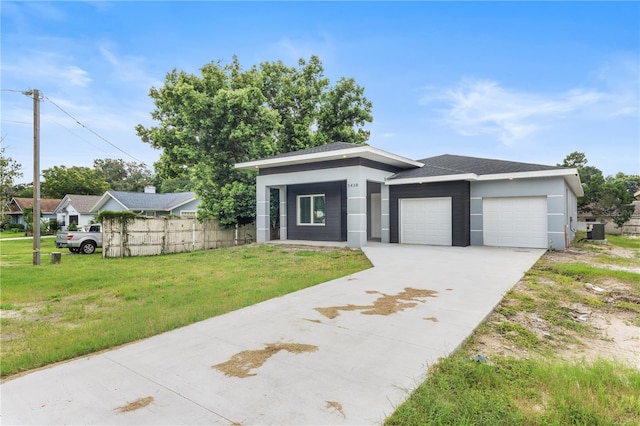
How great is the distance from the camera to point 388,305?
16.9ft

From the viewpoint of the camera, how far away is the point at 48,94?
467 inches

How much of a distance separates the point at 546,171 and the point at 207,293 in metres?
12.1

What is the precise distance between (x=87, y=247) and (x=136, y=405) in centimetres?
1638

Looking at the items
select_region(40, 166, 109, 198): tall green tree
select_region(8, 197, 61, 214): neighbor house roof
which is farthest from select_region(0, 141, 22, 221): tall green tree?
select_region(40, 166, 109, 198): tall green tree

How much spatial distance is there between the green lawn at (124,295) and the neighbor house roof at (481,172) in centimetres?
468

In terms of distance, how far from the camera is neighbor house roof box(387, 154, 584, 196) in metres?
12.0

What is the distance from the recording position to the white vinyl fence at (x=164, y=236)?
13328mm

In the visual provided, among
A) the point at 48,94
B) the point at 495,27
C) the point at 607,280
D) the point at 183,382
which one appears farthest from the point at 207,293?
the point at 495,27

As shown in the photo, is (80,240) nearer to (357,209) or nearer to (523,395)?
(357,209)

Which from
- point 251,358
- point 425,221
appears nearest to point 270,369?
point 251,358

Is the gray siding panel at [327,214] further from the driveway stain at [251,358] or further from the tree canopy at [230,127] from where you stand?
the driveway stain at [251,358]

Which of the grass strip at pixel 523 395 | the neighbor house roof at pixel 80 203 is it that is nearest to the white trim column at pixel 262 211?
the grass strip at pixel 523 395

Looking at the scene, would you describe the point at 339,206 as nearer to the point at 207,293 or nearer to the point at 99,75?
the point at 207,293

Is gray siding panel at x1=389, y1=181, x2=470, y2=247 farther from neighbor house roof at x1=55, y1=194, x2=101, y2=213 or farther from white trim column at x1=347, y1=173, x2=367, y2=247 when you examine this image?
neighbor house roof at x1=55, y1=194, x2=101, y2=213
